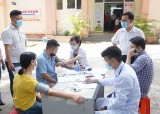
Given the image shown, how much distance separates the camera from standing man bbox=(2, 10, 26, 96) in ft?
13.4

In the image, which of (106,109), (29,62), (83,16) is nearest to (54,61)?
(29,62)

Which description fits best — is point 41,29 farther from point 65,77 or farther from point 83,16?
point 65,77

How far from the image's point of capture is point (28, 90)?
2.76 m

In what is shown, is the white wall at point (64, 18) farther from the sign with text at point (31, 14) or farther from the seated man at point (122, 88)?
the seated man at point (122, 88)

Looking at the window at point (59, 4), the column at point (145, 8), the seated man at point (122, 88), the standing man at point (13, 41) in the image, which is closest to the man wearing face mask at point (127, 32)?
the standing man at point (13, 41)

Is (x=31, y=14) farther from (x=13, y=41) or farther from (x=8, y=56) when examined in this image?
(x=8, y=56)

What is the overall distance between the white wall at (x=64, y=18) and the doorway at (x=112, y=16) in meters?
2.45

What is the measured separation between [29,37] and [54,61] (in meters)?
12.2

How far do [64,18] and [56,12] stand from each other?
62cm

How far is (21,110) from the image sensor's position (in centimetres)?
285

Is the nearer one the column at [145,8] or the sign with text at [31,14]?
the column at [145,8]

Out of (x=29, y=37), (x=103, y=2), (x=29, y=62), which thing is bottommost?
(x=29, y=37)

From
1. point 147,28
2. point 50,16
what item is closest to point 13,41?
point 147,28

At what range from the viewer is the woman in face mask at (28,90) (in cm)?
271
